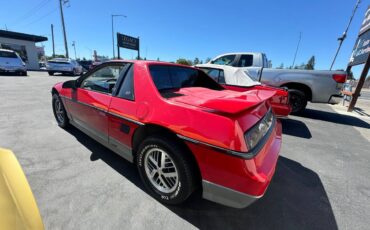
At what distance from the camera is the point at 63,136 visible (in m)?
3.44

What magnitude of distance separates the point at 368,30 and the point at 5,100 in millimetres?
15491


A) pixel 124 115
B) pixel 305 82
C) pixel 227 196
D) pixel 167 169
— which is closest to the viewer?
pixel 227 196

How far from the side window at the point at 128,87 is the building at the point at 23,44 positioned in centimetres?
3162

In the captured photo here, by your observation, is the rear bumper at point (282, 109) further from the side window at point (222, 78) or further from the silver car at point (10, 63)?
the silver car at point (10, 63)

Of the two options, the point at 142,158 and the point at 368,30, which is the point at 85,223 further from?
the point at 368,30

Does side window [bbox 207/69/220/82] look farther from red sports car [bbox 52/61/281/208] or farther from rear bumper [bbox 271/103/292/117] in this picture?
red sports car [bbox 52/61/281/208]

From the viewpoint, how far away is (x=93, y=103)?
2586 millimetres

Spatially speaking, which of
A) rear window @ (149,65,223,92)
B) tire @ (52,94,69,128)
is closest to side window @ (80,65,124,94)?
rear window @ (149,65,223,92)

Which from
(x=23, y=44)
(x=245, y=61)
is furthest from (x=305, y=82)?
(x=23, y=44)

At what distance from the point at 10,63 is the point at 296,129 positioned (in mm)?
17509

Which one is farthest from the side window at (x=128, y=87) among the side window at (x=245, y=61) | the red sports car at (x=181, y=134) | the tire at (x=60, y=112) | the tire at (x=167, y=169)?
the side window at (x=245, y=61)

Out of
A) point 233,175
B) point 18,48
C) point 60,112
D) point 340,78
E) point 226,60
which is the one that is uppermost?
point 226,60

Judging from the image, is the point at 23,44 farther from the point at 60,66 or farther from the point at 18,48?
the point at 60,66

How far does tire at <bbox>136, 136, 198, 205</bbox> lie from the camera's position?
168 centimetres
